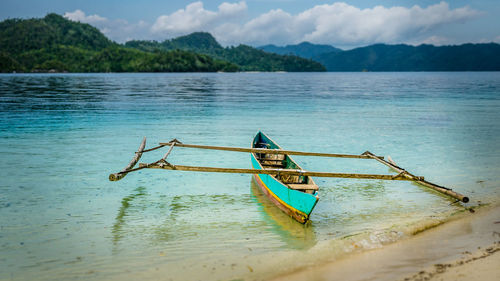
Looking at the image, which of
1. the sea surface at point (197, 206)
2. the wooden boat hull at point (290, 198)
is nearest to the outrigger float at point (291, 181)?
the wooden boat hull at point (290, 198)

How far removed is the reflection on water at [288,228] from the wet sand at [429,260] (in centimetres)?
114

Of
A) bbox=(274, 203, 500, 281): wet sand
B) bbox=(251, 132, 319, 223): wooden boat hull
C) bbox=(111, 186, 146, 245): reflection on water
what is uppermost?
bbox=(251, 132, 319, 223): wooden boat hull

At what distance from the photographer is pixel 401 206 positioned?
10.9m

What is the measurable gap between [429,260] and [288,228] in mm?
3210

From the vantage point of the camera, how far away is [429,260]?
23.9 feet

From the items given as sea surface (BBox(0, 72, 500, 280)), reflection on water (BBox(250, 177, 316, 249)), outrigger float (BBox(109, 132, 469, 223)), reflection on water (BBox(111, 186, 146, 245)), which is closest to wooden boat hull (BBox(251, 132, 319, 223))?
outrigger float (BBox(109, 132, 469, 223))

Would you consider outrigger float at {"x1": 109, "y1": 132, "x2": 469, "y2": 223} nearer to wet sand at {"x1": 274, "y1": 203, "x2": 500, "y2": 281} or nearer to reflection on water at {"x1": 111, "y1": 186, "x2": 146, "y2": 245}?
wet sand at {"x1": 274, "y1": 203, "x2": 500, "y2": 281}

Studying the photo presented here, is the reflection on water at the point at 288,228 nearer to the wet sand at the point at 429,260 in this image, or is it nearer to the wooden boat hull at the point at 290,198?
the wooden boat hull at the point at 290,198

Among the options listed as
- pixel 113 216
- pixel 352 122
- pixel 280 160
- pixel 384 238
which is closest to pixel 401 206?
pixel 384 238

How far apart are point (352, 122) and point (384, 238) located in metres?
21.9

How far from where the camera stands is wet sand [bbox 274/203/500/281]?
666cm

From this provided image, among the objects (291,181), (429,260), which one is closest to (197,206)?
(291,181)

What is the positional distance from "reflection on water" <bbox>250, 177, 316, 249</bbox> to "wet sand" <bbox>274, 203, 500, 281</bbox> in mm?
1142

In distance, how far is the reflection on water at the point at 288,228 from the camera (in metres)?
8.44
